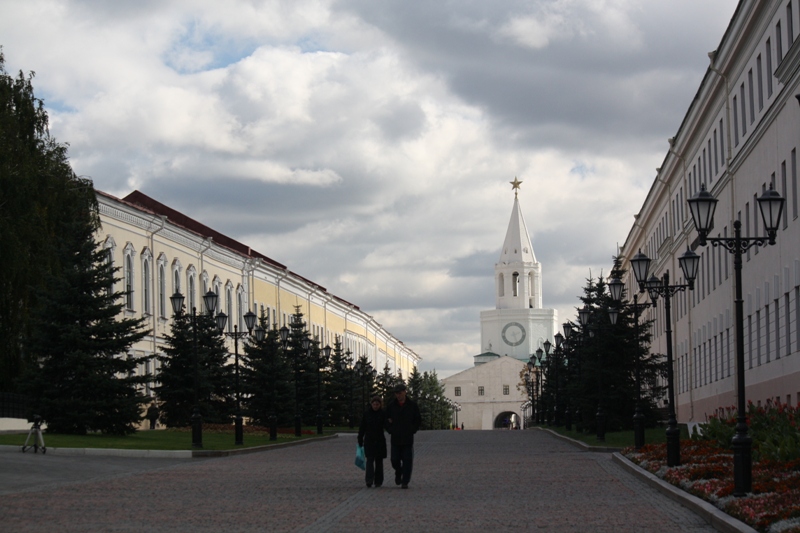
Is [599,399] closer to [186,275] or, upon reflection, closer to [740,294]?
[740,294]

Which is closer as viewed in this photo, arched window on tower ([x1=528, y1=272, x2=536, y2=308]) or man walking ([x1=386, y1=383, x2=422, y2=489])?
man walking ([x1=386, y1=383, x2=422, y2=489])

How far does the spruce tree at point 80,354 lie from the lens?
3619cm

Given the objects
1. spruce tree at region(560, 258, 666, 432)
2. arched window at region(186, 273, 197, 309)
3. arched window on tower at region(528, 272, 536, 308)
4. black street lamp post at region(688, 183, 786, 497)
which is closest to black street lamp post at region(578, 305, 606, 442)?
spruce tree at region(560, 258, 666, 432)

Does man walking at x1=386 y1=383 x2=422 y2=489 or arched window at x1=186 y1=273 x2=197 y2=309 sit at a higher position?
arched window at x1=186 y1=273 x2=197 y2=309

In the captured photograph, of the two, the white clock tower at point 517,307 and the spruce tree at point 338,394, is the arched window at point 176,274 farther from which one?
the white clock tower at point 517,307

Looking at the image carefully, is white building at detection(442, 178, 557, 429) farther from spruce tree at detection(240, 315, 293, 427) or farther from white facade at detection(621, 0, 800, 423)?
spruce tree at detection(240, 315, 293, 427)

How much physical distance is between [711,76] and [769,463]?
28525mm

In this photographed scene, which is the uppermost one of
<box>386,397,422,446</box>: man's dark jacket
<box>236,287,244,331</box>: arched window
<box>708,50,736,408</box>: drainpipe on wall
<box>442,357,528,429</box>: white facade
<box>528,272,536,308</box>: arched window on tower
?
<box>528,272,536,308</box>: arched window on tower

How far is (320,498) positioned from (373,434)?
259 centimetres

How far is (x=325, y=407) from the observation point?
228 feet

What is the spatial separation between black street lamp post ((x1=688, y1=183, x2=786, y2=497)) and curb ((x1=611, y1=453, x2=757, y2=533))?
56cm

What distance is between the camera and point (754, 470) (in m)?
17.7

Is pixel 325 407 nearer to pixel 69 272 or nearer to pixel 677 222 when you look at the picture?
pixel 677 222

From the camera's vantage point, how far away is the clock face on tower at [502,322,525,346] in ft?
642
